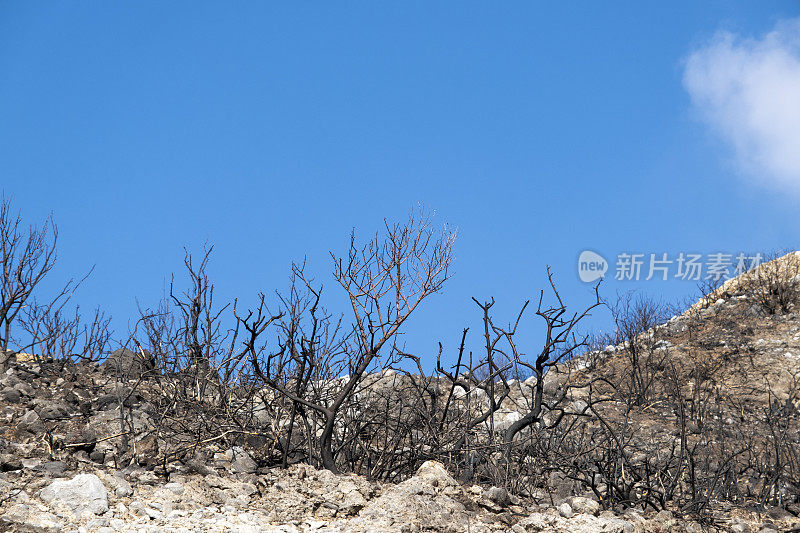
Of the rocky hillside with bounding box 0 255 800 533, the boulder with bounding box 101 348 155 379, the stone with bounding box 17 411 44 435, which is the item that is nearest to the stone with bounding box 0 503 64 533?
the rocky hillside with bounding box 0 255 800 533

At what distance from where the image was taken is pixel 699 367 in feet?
39.6

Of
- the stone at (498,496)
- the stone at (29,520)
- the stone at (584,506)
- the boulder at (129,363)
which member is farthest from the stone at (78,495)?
the stone at (584,506)

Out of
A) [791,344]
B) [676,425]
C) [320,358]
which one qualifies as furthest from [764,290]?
[320,358]

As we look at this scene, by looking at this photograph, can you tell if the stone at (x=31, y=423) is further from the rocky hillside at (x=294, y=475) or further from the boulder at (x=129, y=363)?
the boulder at (x=129, y=363)

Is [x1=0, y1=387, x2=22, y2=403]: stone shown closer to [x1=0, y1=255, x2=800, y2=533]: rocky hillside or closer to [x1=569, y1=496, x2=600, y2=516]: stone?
[x1=0, y1=255, x2=800, y2=533]: rocky hillside

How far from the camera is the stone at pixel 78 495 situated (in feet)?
14.1

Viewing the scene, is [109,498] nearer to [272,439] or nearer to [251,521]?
[251,521]

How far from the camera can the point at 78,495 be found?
4.36 metres

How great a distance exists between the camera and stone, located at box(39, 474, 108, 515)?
430 centimetres

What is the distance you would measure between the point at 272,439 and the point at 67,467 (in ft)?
4.88

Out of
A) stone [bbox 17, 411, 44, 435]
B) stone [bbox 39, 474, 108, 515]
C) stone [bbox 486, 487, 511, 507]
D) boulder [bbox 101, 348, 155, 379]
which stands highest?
boulder [bbox 101, 348, 155, 379]

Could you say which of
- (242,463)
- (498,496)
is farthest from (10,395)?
(498,496)

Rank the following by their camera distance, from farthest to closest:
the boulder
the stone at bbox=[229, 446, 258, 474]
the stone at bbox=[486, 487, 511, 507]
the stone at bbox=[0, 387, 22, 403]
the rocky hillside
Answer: the boulder → the stone at bbox=[0, 387, 22, 403] → the stone at bbox=[229, 446, 258, 474] → the stone at bbox=[486, 487, 511, 507] → the rocky hillside

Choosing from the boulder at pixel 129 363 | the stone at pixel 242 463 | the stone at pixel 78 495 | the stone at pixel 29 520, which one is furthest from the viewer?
the boulder at pixel 129 363
